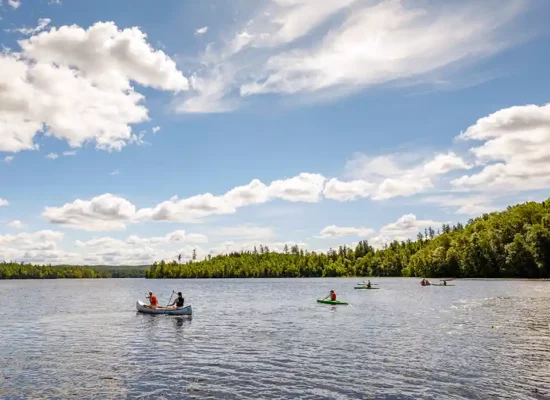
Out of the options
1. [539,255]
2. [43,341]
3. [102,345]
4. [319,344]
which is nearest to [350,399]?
[319,344]

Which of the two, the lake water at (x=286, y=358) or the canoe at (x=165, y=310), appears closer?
the lake water at (x=286, y=358)

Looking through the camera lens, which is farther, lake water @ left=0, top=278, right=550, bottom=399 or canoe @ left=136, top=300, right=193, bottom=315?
canoe @ left=136, top=300, right=193, bottom=315

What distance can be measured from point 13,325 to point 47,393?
3695 cm

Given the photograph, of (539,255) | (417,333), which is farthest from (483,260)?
(417,333)

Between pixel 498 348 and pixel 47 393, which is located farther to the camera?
pixel 498 348

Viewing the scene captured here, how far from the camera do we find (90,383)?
25312 mm

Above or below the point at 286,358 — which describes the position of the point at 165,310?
above

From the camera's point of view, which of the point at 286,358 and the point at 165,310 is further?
the point at 165,310

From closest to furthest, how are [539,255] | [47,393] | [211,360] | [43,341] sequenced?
[47,393], [211,360], [43,341], [539,255]

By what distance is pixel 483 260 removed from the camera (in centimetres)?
16550

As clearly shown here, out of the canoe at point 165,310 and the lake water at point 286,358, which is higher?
the canoe at point 165,310

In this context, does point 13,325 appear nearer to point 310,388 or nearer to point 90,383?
point 90,383

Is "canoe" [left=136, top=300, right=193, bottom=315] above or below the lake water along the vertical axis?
above

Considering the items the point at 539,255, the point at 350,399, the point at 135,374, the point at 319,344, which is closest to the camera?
the point at 350,399
